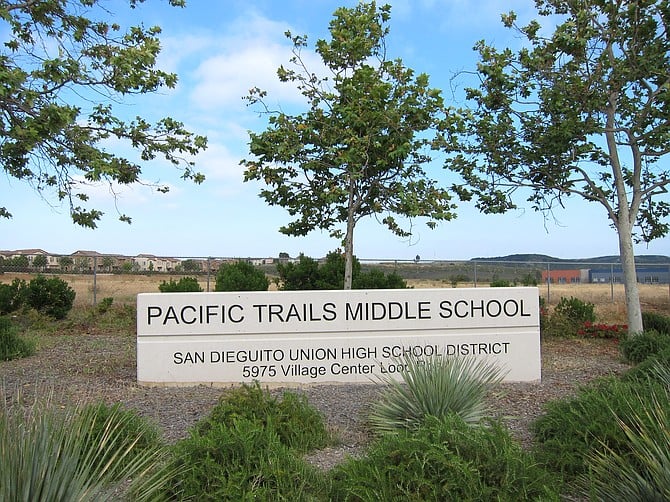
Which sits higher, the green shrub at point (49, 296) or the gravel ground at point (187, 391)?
the green shrub at point (49, 296)

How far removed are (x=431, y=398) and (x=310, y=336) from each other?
3.11 meters

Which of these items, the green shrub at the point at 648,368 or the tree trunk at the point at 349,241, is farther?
the tree trunk at the point at 349,241

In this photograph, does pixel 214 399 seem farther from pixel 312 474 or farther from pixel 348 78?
pixel 348 78

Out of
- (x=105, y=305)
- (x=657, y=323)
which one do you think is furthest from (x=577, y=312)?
(x=105, y=305)

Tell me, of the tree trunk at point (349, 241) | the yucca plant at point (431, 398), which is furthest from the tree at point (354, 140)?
the yucca plant at point (431, 398)

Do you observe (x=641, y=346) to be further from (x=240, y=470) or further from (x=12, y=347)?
(x=12, y=347)

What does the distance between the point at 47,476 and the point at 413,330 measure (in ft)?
19.9

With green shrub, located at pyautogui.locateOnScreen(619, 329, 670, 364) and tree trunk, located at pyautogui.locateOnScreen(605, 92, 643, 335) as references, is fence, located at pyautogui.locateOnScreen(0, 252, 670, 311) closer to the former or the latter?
tree trunk, located at pyautogui.locateOnScreen(605, 92, 643, 335)

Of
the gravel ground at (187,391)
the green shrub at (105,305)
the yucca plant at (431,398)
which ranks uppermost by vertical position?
the green shrub at (105,305)

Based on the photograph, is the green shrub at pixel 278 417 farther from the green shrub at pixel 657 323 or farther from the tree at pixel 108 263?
the tree at pixel 108 263

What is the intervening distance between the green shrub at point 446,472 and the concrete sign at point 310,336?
4.14 metres

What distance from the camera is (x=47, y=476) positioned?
2.78 meters

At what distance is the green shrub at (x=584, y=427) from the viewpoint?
4371 mm

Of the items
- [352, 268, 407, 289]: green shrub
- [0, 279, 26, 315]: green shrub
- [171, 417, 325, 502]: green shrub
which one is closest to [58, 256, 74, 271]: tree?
[0, 279, 26, 315]: green shrub
